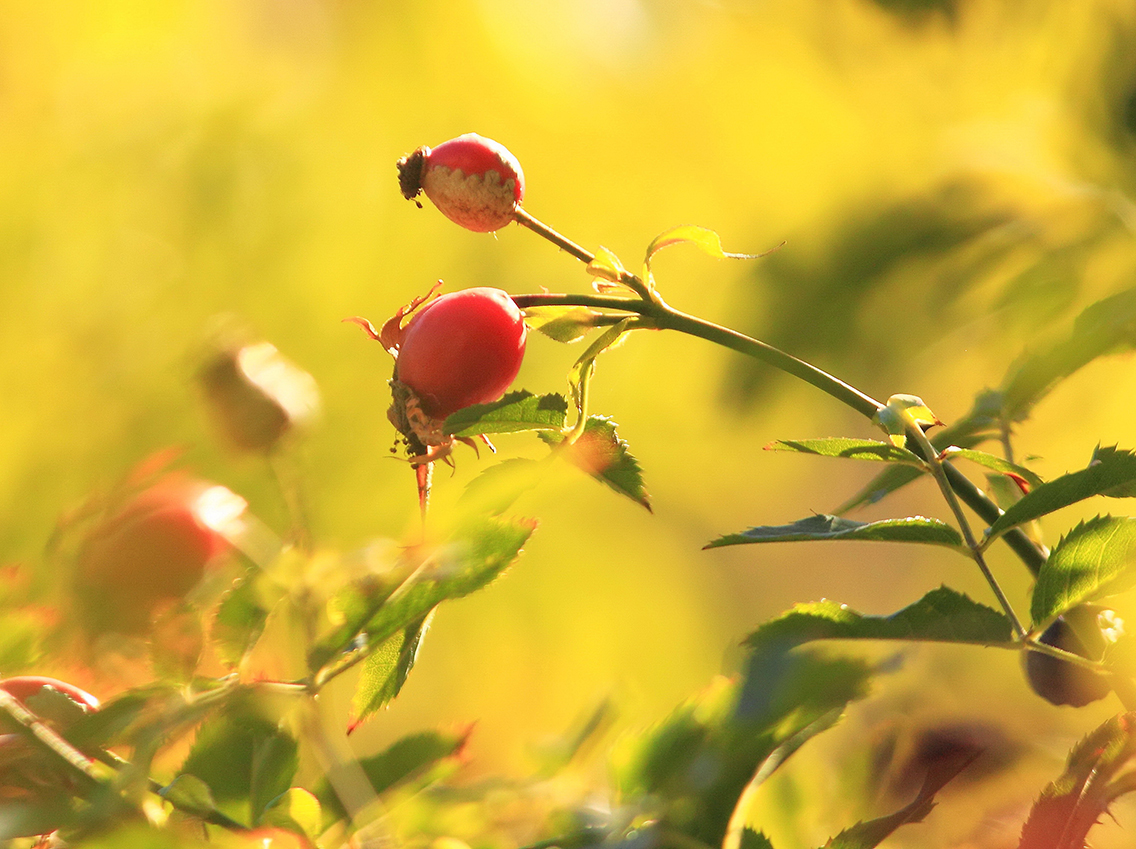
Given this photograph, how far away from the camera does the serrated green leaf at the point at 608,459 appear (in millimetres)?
344

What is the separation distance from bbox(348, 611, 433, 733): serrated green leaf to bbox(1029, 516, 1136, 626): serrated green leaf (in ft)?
0.68

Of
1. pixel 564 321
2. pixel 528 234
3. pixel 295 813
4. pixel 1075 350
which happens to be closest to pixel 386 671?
pixel 295 813

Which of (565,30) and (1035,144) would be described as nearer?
(1035,144)

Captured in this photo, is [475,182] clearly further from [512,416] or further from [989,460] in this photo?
[989,460]

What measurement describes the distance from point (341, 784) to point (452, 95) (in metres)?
2.60

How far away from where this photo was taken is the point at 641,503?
34 centimetres

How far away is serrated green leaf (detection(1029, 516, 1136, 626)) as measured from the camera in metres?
0.29

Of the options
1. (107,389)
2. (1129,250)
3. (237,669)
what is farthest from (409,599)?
(107,389)

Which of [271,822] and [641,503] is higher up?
[641,503]

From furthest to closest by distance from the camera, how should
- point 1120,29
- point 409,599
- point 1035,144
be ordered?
point 1035,144
point 1120,29
point 409,599

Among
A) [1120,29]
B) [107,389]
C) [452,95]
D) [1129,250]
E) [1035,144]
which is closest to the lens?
[1129,250]

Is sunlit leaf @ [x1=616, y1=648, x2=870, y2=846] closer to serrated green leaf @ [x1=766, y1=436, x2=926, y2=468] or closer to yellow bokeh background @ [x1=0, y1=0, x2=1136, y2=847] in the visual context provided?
serrated green leaf @ [x1=766, y1=436, x2=926, y2=468]

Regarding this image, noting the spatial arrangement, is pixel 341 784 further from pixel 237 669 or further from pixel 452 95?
pixel 452 95

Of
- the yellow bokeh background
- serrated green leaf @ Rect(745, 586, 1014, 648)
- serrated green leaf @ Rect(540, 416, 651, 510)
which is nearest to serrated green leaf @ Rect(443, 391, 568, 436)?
serrated green leaf @ Rect(540, 416, 651, 510)
